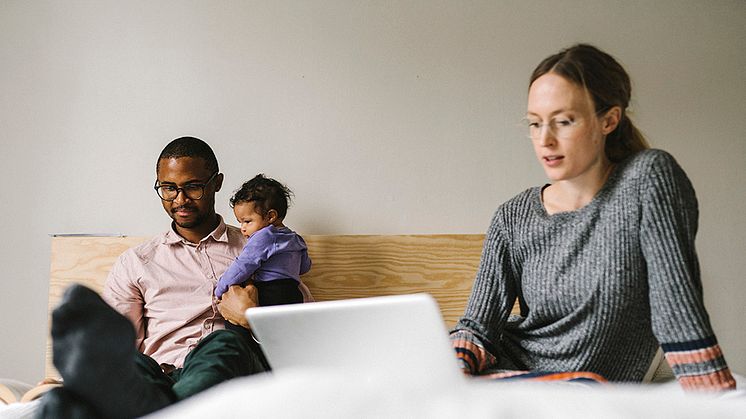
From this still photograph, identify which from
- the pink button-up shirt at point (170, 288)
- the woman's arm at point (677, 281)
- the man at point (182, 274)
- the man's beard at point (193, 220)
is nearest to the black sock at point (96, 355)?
the man at point (182, 274)

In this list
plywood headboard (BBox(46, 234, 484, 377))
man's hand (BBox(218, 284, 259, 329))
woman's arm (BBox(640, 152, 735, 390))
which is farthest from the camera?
plywood headboard (BBox(46, 234, 484, 377))

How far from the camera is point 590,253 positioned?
1.41m

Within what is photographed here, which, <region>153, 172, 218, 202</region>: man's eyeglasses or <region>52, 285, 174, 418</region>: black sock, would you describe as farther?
<region>153, 172, 218, 202</region>: man's eyeglasses

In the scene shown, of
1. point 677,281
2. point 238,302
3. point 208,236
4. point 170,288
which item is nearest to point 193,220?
point 208,236

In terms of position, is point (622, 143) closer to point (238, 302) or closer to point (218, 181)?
point (238, 302)

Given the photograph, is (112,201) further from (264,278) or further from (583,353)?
(583,353)

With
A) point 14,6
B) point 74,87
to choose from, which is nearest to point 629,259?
point 74,87

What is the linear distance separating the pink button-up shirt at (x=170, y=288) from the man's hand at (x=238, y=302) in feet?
0.25

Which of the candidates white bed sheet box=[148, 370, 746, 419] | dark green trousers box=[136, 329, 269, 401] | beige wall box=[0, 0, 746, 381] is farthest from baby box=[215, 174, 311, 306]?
white bed sheet box=[148, 370, 746, 419]

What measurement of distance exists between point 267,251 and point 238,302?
0.17 m

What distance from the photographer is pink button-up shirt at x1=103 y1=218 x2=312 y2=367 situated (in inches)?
83.6

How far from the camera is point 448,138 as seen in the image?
2.59 m

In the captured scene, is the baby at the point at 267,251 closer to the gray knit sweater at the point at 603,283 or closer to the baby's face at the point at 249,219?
the baby's face at the point at 249,219

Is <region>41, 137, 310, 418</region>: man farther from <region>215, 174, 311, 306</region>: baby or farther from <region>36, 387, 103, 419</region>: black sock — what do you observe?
<region>36, 387, 103, 419</region>: black sock
